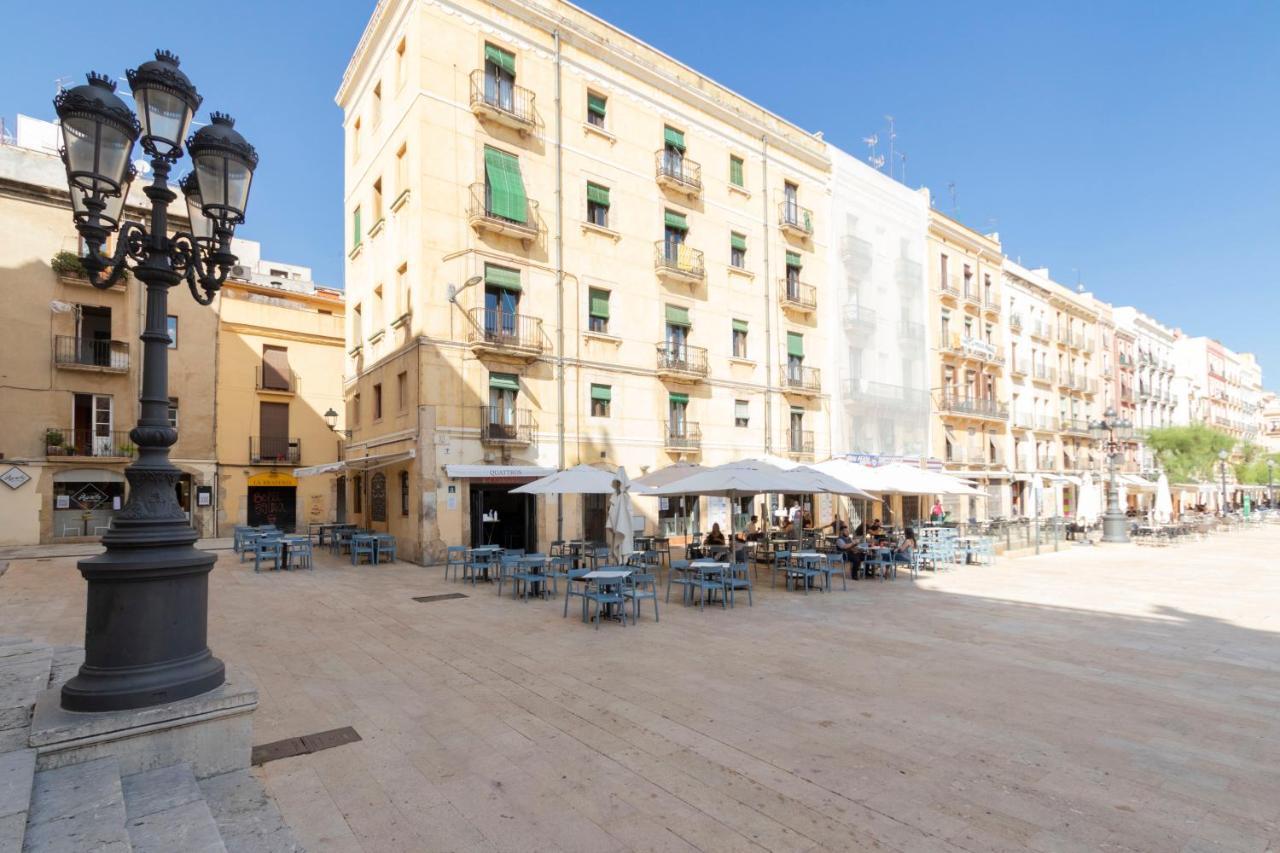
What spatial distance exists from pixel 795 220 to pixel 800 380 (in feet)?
22.0

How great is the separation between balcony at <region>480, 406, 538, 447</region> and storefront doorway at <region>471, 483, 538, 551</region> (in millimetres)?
1282

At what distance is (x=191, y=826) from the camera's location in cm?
317

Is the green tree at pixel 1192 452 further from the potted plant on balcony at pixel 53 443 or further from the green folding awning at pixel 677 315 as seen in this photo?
the potted plant on balcony at pixel 53 443

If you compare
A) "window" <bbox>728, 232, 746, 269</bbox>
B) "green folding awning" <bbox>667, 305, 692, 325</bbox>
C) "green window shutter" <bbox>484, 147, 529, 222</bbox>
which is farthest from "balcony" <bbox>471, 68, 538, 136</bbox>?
"window" <bbox>728, 232, 746, 269</bbox>

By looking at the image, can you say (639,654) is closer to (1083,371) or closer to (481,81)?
(481,81)

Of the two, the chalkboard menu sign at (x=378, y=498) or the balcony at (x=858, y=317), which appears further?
the balcony at (x=858, y=317)

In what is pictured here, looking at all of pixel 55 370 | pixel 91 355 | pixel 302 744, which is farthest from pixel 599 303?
pixel 55 370

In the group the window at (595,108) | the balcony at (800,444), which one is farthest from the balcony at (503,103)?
the balcony at (800,444)

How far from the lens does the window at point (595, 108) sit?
21.3 m

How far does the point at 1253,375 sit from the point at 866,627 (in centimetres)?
9660

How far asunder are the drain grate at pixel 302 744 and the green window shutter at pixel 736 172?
23909mm

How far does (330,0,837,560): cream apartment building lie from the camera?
17625 millimetres

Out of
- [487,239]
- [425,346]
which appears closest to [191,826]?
[425,346]

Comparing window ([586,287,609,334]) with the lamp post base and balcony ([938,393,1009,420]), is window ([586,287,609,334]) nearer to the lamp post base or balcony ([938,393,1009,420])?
the lamp post base
